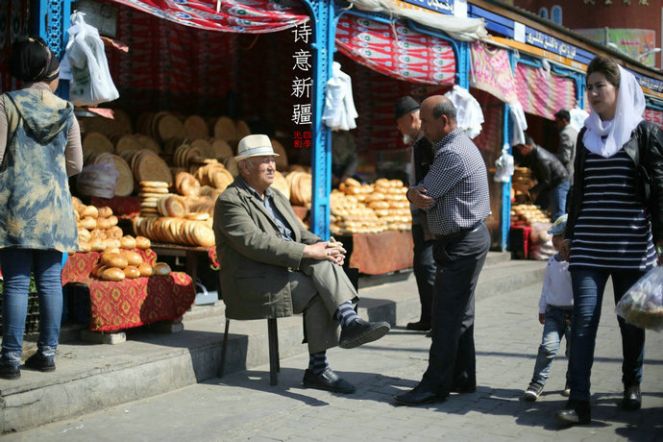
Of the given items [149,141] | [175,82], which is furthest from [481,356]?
[175,82]

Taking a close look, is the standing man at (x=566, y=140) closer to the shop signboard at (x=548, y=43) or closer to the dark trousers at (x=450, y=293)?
the shop signboard at (x=548, y=43)

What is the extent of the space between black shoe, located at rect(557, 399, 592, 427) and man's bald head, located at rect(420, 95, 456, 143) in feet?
5.61

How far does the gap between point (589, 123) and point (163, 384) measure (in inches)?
118

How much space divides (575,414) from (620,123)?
5.19ft

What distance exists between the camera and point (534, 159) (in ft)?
38.4

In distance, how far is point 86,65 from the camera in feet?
18.5

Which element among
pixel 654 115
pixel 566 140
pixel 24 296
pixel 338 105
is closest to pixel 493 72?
pixel 566 140

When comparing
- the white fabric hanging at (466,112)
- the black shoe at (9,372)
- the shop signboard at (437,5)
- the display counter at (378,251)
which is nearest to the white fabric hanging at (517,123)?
the white fabric hanging at (466,112)

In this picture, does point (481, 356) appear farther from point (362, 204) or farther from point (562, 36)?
point (562, 36)

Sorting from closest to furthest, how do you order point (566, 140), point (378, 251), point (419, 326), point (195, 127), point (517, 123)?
point (419, 326) < point (378, 251) < point (195, 127) < point (566, 140) < point (517, 123)

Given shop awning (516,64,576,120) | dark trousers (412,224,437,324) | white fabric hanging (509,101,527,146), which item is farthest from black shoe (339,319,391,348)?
shop awning (516,64,576,120)

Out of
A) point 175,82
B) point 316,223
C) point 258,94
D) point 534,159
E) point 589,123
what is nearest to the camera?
point 589,123

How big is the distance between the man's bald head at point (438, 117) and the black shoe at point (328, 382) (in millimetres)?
1645

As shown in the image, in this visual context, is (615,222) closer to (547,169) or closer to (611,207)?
(611,207)
